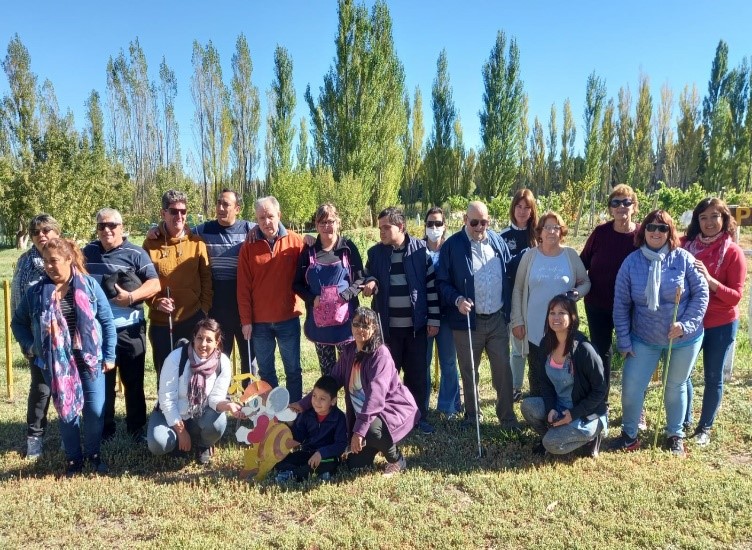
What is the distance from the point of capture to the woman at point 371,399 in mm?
3727

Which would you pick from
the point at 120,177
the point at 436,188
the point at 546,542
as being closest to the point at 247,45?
the point at 120,177

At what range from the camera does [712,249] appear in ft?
13.7

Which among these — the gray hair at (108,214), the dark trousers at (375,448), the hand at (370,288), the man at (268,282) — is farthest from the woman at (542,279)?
the gray hair at (108,214)

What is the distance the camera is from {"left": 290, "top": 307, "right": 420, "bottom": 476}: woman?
3.73 m

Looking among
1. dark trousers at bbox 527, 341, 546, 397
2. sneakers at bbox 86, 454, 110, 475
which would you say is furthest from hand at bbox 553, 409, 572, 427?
sneakers at bbox 86, 454, 110, 475

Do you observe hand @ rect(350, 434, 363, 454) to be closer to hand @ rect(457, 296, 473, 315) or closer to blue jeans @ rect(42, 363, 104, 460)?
hand @ rect(457, 296, 473, 315)

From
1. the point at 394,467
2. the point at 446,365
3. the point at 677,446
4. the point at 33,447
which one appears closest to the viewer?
the point at 394,467

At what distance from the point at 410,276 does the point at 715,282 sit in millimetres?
2277

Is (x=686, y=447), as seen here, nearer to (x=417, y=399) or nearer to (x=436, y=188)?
(x=417, y=399)

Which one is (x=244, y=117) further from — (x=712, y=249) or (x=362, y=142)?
(x=712, y=249)

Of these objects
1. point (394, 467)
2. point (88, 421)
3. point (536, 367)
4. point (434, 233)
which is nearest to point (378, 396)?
point (394, 467)

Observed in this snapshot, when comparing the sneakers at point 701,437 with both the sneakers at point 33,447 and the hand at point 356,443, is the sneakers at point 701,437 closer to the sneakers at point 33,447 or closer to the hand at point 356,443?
the hand at point 356,443

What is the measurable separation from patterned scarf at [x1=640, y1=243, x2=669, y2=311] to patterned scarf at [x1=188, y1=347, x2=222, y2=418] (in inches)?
126

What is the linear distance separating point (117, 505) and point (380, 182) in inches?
1067
